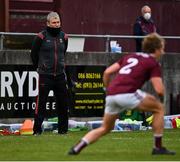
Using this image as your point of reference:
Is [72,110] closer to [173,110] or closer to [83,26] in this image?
[173,110]

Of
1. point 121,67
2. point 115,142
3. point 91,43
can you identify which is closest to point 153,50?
point 121,67

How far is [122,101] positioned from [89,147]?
2.13 meters

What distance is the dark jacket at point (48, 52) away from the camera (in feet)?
50.8

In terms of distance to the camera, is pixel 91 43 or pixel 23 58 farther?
pixel 91 43

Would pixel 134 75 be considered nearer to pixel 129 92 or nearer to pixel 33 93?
pixel 129 92

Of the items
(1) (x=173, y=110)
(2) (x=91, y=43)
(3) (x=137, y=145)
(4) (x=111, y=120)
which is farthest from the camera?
(2) (x=91, y=43)

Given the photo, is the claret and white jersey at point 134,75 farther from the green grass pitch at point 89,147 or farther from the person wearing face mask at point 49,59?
the person wearing face mask at point 49,59

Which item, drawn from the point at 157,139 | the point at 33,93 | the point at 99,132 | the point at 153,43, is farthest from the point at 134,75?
the point at 33,93

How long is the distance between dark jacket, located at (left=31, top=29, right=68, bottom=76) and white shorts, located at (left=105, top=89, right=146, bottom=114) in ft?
13.7

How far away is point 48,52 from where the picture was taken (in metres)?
15.5

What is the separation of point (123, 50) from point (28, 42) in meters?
3.25

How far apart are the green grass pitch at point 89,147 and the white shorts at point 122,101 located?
0.66 m

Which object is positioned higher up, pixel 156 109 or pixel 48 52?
pixel 48 52

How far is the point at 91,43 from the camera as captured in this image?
2228cm
